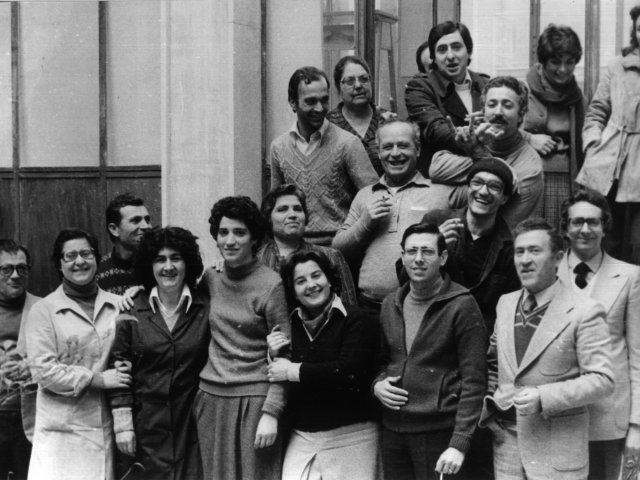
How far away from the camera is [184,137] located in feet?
26.4

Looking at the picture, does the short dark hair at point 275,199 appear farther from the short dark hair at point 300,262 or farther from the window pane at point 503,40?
the window pane at point 503,40

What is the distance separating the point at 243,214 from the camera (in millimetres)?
5984

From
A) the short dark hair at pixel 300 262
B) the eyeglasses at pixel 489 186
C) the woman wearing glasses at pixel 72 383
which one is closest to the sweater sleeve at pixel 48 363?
the woman wearing glasses at pixel 72 383

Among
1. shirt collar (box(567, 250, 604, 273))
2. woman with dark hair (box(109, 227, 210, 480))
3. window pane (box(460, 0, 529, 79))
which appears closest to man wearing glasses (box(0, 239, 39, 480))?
woman with dark hair (box(109, 227, 210, 480))

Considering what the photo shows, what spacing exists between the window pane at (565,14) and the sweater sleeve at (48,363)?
3.75 metres

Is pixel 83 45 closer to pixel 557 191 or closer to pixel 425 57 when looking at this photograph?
pixel 425 57

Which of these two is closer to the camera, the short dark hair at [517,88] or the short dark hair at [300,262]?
the short dark hair at [300,262]

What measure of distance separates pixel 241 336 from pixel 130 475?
99 cm

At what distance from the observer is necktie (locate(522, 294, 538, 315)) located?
533cm

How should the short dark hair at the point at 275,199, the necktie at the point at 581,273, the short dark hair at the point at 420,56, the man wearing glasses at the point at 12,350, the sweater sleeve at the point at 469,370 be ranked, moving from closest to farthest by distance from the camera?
the sweater sleeve at the point at 469,370 → the necktie at the point at 581,273 → the short dark hair at the point at 275,199 → the man wearing glasses at the point at 12,350 → the short dark hair at the point at 420,56

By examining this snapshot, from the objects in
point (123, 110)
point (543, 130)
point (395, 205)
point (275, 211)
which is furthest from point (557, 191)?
point (123, 110)

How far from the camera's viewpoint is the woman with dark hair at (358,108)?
6773mm

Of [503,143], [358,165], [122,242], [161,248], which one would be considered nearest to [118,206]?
[122,242]

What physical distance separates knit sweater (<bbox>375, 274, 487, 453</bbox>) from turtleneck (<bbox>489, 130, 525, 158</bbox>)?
36.9 inches
